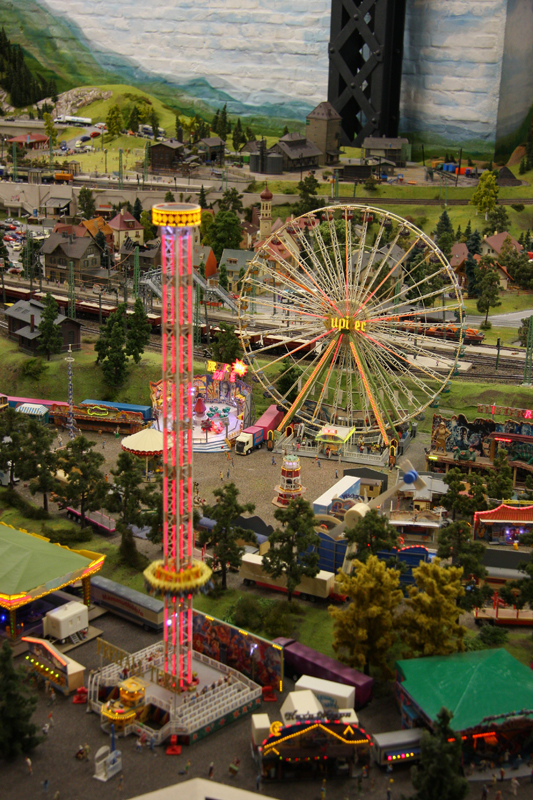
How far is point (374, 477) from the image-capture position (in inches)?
2603

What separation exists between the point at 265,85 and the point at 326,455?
386 ft

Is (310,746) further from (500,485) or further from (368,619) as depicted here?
(500,485)

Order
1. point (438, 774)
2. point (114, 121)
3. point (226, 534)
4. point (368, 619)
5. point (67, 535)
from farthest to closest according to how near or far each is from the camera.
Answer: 1. point (114, 121)
2. point (67, 535)
3. point (226, 534)
4. point (368, 619)
5. point (438, 774)

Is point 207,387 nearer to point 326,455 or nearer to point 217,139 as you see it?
point 326,455

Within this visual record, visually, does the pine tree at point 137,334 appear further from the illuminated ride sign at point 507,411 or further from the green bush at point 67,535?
the illuminated ride sign at point 507,411

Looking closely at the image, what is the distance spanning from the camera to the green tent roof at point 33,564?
49.3 metres

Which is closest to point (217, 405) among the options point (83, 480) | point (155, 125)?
point (83, 480)

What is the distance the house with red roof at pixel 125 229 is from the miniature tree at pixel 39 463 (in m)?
60.6

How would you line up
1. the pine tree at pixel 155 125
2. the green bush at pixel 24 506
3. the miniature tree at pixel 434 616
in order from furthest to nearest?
the pine tree at pixel 155 125 → the green bush at pixel 24 506 → the miniature tree at pixel 434 616

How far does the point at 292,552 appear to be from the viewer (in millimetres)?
51750

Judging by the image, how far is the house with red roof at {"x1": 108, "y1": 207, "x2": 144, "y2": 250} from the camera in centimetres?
12125

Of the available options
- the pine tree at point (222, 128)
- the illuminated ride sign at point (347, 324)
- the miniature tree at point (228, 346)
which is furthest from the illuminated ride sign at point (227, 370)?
the pine tree at point (222, 128)

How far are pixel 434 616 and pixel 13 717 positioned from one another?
1885 centimetres

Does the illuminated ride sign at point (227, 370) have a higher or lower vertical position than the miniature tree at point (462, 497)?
higher
